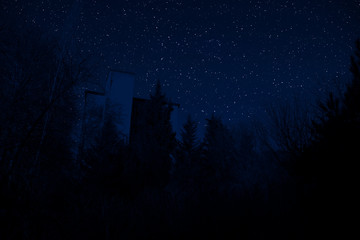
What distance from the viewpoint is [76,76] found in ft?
27.0

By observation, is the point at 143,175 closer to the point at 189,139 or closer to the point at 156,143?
the point at 156,143

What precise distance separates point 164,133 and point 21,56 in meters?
12.3

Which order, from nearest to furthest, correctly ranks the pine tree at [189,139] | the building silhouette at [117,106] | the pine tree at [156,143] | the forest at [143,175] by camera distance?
the forest at [143,175]
the pine tree at [156,143]
the building silhouette at [117,106]
the pine tree at [189,139]

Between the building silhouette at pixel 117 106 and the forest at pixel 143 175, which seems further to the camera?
the building silhouette at pixel 117 106

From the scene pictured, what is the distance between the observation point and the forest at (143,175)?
330cm

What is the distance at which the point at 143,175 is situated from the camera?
574 inches

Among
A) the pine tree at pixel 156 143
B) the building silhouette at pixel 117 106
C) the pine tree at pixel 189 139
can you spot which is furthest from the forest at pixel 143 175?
the pine tree at pixel 189 139

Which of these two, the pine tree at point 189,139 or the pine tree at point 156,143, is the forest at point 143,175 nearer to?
the pine tree at point 156,143

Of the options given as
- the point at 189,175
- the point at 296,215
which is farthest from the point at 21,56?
the point at 189,175

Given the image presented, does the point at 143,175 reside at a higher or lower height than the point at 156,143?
lower

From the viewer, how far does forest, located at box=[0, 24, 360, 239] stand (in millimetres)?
3305

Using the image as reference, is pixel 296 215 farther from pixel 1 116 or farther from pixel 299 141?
pixel 1 116

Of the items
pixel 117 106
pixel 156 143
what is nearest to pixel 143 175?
pixel 156 143

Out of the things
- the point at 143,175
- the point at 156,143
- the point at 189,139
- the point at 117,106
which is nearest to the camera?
the point at 143,175
